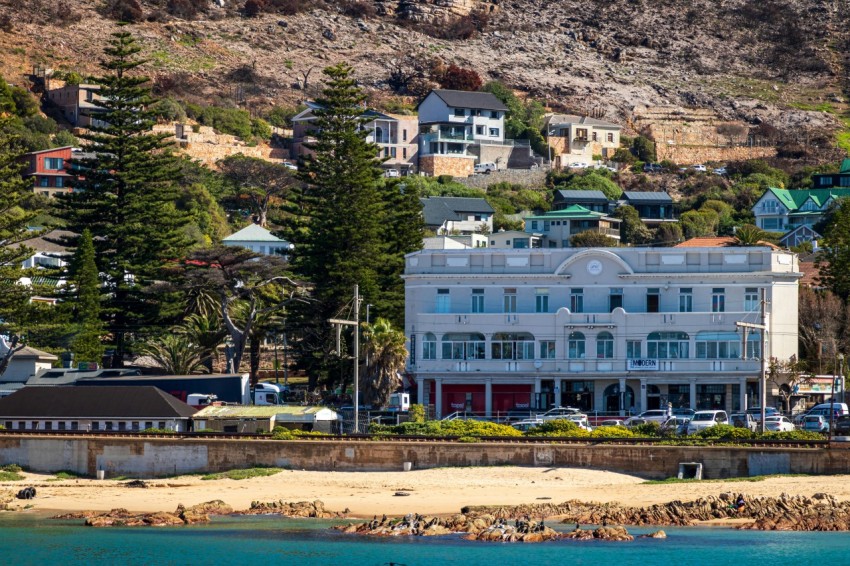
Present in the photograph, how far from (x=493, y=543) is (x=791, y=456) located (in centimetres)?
1063

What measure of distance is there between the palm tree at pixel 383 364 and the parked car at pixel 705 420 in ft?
37.5

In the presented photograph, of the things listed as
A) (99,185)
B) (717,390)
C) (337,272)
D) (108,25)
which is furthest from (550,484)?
(108,25)

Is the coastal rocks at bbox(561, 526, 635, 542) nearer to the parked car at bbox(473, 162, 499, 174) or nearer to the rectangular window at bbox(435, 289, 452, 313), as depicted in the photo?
the rectangular window at bbox(435, 289, 452, 313)

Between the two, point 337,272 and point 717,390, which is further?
point 337,272

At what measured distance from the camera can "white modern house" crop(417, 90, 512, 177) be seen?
142250 millimetres

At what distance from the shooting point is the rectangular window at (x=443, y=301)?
226 feet

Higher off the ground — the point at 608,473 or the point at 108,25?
the point at 108,25

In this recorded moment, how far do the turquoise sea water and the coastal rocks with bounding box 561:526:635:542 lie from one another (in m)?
0.51

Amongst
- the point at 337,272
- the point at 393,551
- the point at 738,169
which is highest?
the point at 738,169

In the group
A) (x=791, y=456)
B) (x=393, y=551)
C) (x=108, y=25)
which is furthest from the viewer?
(x=108, y=25)

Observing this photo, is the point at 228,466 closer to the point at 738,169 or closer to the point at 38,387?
the point at 38,387

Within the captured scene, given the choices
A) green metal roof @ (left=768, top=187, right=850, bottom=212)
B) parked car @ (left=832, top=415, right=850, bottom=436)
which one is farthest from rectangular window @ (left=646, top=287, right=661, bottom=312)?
green metal roof @ (left=768, top=187, right=850, bottom=212)

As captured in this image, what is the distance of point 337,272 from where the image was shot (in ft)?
242

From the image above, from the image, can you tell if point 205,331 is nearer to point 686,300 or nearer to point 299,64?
point 686,300
